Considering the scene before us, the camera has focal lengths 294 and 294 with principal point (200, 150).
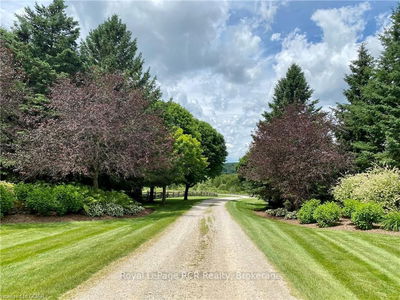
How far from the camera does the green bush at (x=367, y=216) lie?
12.7 meters

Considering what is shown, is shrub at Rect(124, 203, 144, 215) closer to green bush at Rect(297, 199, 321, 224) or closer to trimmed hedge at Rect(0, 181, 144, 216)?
trimmed hedge at Rect(0, 181, 144, 216)

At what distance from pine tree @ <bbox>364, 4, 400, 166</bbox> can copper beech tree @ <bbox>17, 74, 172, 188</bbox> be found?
15.1 meters

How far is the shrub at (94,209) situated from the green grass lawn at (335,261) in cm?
833

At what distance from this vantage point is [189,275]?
631cm

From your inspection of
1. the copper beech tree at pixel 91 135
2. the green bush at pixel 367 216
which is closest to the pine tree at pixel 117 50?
the copper beech tree at pixel 91 135

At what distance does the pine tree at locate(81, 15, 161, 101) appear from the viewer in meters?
28.7

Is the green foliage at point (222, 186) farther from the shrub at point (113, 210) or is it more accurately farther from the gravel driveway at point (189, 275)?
the gravel driveway at point (189, 275)

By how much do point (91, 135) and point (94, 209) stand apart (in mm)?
4207

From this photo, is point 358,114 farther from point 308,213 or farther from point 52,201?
point 52,201

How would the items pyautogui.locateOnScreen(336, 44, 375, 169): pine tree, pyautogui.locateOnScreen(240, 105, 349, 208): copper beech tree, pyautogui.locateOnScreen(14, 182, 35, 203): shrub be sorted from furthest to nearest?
pyautogui.locateOnScreen(336, 44, 375, 169): pine tree
pyautogui.locateOnScreen(240, 105, 349, 208): copper beech tree
pyautogui.locateOnScreen(14, 182, 35, 203): shrub

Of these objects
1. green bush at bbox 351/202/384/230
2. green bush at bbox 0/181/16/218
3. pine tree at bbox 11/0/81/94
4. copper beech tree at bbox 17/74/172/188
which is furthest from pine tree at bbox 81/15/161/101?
green bush at bbox 351/202/384/230

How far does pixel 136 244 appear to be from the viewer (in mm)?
9125

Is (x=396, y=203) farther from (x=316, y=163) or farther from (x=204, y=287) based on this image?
(x=204, y=287)

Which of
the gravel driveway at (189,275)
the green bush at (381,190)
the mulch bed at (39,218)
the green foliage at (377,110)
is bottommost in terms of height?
the gravel driveway at (189,275)
